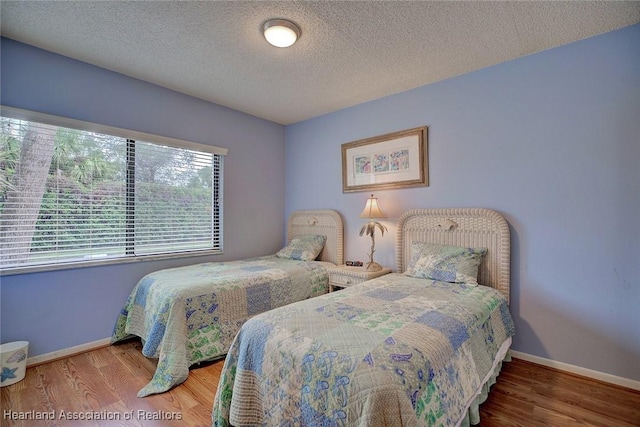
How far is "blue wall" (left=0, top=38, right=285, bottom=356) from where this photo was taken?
7.12ft

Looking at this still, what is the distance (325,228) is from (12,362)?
286 centimetres

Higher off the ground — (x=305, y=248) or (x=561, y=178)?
(x=561, y=178)

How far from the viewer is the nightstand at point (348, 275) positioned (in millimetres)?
2775

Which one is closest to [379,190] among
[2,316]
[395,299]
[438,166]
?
[438,166]

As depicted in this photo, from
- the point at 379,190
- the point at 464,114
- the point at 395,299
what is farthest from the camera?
the point at 379,190

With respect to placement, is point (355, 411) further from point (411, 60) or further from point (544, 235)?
point (411, 60)

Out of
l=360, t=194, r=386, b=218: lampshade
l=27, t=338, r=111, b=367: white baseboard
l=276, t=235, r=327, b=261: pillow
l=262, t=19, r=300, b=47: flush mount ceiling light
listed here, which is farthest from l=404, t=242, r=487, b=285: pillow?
l=27, t=338, r=111, b=367: white baseboard

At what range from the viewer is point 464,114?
2604 millimetres

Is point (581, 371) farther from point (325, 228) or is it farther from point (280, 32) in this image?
point (280, 32)

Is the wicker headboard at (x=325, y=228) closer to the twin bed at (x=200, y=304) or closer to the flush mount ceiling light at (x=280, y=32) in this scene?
the twin bed at (x=200, y=304)

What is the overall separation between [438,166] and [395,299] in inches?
58.8

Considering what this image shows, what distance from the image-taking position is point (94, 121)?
8.20 feet

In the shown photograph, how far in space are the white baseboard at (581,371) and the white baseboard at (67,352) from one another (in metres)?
3.51

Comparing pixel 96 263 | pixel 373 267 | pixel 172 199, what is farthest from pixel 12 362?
pixel 373 267
